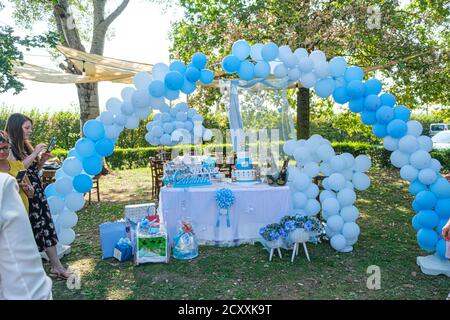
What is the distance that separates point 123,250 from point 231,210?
145 cm

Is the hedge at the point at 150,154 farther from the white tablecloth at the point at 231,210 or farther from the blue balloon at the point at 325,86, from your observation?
the blue balloon at the point at 325,86

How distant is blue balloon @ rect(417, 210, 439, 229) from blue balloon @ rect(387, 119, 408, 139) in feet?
3.00

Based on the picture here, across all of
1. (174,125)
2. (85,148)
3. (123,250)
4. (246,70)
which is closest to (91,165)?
(85,148)

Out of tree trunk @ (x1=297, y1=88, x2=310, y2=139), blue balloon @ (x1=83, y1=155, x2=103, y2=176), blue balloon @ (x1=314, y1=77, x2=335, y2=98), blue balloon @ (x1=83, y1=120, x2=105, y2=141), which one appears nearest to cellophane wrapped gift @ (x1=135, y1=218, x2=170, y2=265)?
blue balloon @ (x1=83, y1=155, x2=103, y2=176)

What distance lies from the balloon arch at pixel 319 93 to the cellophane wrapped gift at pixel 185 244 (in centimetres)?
127

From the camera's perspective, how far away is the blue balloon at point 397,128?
166 inches

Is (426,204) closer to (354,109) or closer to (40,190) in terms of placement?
(354,109)

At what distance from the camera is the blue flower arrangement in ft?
15.3

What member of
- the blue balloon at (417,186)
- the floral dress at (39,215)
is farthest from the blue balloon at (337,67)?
the floral dress at (39,215)

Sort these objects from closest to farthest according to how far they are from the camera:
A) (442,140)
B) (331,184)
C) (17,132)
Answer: (17,132) → (331,184) → (442,140)

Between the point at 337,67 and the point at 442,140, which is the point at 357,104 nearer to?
the point at 337,67

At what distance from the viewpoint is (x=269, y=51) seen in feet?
14.6

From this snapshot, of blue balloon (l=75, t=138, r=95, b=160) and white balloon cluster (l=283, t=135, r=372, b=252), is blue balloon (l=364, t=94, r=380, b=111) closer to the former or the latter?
white balloon cluster (l=283, t=135, r=372, b=252)
